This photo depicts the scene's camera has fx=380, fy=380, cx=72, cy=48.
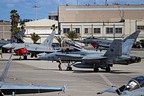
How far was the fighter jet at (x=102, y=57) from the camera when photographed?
95.1 ft

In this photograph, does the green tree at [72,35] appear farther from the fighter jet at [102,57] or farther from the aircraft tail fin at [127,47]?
the aircraft tail fin at [127,47]

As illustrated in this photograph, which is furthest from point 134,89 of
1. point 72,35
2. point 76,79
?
point 72,35

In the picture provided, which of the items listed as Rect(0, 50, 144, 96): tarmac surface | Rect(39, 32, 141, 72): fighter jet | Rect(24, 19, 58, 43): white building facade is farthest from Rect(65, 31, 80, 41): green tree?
Rect(0, 50, 144, 96): tarmac surface

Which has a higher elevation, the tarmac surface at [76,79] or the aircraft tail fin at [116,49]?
the aircraft tail fin at [116,49]

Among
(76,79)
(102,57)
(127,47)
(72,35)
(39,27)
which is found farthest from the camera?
(39,27)

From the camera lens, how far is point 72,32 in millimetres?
107562

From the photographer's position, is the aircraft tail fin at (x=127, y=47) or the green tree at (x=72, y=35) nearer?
the aircraft tail fin at (x=127, y=47)

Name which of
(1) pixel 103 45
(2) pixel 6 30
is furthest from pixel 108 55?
(2) pixel 6 30

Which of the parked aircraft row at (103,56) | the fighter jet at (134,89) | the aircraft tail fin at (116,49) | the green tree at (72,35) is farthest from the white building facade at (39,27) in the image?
the fighter jet at (134,89)

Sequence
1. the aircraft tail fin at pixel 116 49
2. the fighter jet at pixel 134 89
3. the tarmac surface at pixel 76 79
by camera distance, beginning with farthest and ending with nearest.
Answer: the aircraft tail fin at pixel 116 49
the tarmac surface at pixel 76 79
the fighter jet at pixel 134 89

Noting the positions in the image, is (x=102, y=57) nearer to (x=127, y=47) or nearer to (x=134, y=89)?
(x=127, y=47)

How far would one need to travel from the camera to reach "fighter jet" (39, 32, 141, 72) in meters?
29.0

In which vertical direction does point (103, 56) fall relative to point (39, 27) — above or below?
below

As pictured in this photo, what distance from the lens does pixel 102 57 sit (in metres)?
29.5
